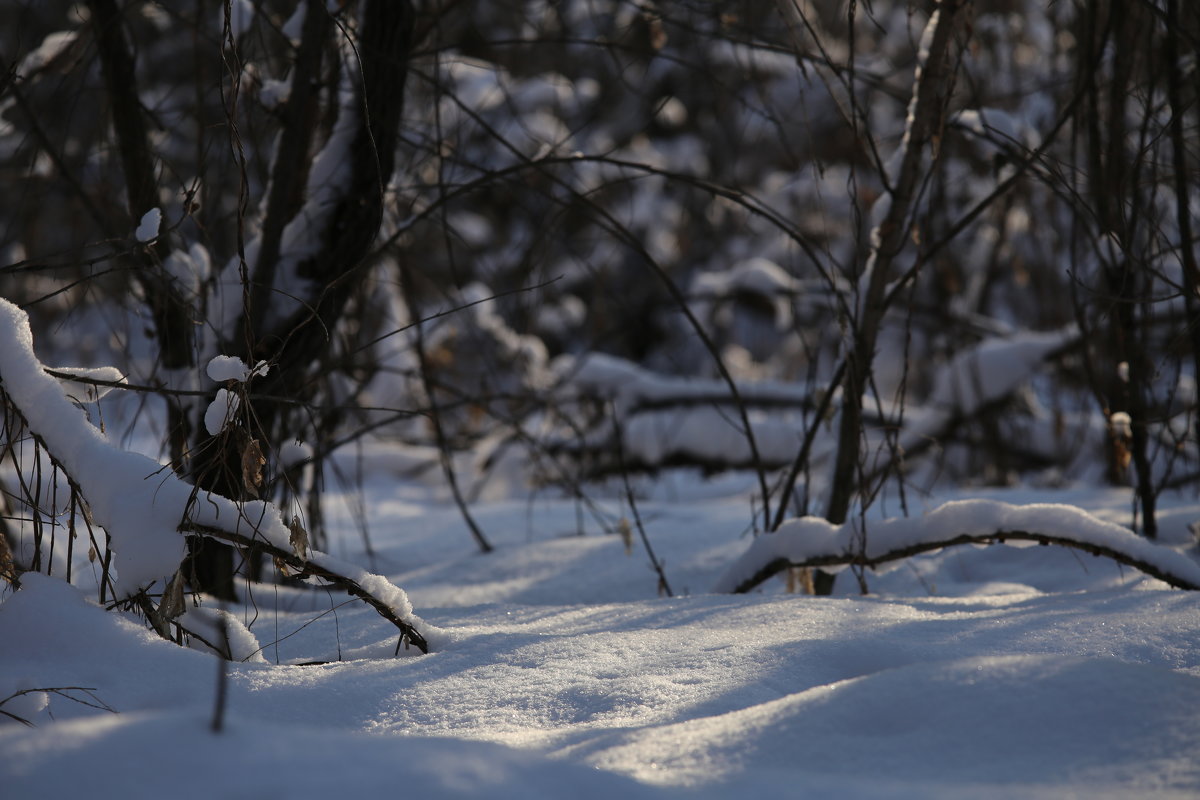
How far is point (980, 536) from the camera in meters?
1.66

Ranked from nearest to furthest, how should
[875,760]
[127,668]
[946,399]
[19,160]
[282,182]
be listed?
[875,760] < [127,668] < [282,182] < [19,160] < [946,399]

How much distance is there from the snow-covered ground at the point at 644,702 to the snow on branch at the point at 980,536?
0.08m

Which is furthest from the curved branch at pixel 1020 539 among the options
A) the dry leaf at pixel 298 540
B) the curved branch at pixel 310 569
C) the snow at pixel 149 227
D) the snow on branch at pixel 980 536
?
the snow at pixel 149 227

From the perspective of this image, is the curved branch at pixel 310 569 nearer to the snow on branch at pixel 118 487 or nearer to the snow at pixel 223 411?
the snow on branch at pixel 118 487

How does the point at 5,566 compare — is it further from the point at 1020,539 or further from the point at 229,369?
the point at 1020,539

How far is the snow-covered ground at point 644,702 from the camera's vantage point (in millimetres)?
786

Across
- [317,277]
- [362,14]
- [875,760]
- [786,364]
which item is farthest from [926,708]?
[786,364]

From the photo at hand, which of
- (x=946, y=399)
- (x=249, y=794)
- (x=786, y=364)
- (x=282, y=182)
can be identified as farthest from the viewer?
(x=786, y=364)

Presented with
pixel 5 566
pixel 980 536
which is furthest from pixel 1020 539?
pixel 5 566

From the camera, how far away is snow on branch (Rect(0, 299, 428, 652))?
1.17 m

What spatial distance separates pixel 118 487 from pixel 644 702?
697 millimetres

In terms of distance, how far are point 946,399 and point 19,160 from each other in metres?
3.51

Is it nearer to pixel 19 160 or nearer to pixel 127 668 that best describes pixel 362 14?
pixel 19 160

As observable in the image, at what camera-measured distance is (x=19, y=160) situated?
2.33 meters
